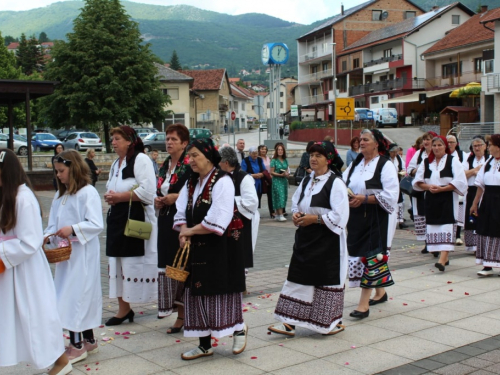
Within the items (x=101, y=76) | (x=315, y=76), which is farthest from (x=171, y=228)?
(x=315, y=76)

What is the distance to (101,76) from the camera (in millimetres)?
41438

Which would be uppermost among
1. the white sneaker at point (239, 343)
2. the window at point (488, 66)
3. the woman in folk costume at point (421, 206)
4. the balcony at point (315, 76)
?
the balcony at point (315, 76)

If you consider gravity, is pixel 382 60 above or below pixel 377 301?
above

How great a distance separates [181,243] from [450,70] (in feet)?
175

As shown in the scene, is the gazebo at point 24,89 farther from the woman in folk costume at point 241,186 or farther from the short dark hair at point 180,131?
the short dark hair at point 180,131

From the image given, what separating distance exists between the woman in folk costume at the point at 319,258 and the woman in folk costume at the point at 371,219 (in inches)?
31.0

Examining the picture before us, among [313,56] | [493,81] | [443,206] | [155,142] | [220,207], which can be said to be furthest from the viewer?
[313,56]

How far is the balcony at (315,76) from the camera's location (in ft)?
241

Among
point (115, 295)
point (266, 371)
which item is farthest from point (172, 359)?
point (115, 295)

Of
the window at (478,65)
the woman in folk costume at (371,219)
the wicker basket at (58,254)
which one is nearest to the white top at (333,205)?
the woman in folk costume at (371,219)

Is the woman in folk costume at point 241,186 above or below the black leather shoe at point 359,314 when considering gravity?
above

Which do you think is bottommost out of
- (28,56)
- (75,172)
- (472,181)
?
(472,181)

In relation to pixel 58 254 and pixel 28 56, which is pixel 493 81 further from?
pixel 28 56

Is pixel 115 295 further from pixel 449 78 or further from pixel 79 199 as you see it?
pixel 449 78
